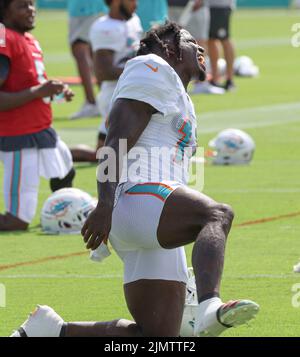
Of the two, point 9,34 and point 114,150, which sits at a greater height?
point 114,150

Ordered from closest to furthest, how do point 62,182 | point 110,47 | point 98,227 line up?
1. point 98,227
2. point 62,182
3. point 110,47

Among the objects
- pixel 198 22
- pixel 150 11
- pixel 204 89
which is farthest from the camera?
pixel 204 89

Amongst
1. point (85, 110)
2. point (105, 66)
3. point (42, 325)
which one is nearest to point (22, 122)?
point (105, 66)

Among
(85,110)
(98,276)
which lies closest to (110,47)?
(85,110)

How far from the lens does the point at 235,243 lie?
34.9 feet

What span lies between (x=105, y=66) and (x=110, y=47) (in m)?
0.27

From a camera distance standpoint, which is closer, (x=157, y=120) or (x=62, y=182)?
(x=157, y=120)

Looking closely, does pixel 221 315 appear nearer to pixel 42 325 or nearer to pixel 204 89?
pixel 42 325

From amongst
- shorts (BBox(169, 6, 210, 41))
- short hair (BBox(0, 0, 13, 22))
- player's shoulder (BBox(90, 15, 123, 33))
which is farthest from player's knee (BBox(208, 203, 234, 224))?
shorts (BBox(169, 6, 210, 41))

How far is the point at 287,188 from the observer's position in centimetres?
1352

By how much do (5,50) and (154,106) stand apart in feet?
14.8

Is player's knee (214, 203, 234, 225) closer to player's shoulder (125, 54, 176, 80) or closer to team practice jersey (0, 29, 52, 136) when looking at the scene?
player's shoulder (125, 54, 176, 80)

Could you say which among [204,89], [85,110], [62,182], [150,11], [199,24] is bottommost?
[204,89]

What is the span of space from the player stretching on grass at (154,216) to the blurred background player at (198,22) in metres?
16.0
